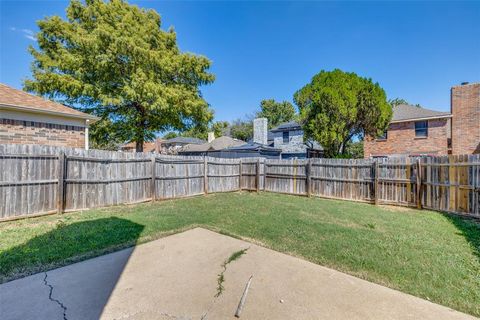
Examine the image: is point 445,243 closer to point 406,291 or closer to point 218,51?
point 406,291

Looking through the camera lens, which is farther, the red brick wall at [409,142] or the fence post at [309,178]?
the red brick wall at [409,142]

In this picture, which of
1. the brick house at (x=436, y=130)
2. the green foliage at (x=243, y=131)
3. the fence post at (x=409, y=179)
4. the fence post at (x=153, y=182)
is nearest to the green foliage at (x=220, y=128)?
the green foliage at (x=243, y=131)

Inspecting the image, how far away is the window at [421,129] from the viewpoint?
15.5 meters

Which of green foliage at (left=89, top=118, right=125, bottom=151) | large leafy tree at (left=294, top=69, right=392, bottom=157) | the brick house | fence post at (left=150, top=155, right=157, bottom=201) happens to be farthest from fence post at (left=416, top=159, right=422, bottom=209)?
green foliage at (left=89, top=118, right=125, bottom=151)

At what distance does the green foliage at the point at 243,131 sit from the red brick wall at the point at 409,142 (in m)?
22.7

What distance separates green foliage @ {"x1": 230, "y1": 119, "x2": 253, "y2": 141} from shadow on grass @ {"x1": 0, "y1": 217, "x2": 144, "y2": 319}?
34.2 meters

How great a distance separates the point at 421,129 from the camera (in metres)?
15.6

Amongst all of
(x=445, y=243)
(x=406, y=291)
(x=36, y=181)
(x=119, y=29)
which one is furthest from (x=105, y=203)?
(x=119, y=29)

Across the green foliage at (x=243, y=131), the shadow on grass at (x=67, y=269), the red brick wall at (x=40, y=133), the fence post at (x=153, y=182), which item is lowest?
the shadow on grass at (x=67, y=269)

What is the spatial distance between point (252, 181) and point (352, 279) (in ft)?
29.4

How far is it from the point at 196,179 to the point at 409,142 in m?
Result: 14.5

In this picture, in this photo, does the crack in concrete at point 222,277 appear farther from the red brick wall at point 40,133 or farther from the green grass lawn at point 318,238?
the red brick wall at point 40,133

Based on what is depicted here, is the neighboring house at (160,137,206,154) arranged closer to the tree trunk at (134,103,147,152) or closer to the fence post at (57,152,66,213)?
the tree trunk at (134,103,147,152)

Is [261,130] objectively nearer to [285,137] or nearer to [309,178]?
[285,137]
